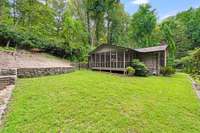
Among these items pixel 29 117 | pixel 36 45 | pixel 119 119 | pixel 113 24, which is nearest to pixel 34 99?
pixel 29 117

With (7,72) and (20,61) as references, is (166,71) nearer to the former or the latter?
(20,61)

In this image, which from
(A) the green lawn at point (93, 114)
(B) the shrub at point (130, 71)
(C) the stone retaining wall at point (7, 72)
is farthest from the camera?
(B) the shrub at point (130, 71)

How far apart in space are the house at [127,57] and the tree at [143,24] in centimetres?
1270

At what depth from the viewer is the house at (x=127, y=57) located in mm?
16828

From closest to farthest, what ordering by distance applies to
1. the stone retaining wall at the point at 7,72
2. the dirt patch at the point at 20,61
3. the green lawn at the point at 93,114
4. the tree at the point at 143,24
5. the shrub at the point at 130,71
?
1. the green lawn at the point at 93,114
2. the stone retaining wall at the point at 7,72
3. the dirt patch at the point at 20,61
4. the shrub at the point at 130,71
5. the tree at the point at 143,24

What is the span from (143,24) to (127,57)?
48.1 feet

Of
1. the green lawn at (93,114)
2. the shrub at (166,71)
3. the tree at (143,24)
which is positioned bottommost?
the green lawn at (93,114)

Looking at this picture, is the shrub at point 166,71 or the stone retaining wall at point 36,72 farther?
the shrub at point 166,71

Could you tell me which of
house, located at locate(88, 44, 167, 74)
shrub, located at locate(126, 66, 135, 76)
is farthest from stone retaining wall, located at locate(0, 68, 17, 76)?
house, located at locate(88, 44, 167, 74)

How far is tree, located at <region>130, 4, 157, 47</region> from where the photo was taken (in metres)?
29.3

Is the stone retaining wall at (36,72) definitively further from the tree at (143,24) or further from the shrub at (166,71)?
the tree at (143,24)

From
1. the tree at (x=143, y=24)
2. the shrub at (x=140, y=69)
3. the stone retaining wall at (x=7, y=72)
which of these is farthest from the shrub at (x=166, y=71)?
the tree at (x=143, y=24)

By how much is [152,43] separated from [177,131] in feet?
96.7

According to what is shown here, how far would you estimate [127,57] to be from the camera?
17.3 meters
